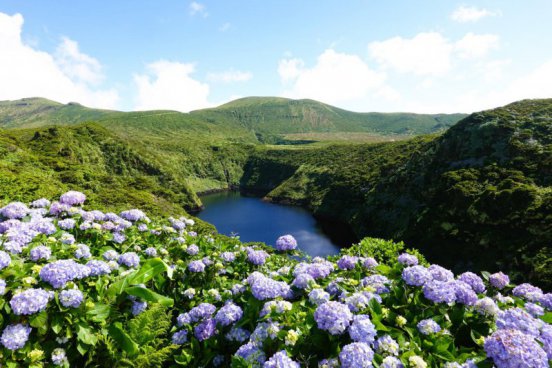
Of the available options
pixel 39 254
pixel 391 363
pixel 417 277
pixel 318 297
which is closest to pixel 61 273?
pixel 39 254

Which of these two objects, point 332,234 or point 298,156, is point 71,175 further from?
point 298,156

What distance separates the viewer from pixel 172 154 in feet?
504

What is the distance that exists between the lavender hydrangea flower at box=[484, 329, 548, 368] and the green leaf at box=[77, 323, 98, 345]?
4.63m

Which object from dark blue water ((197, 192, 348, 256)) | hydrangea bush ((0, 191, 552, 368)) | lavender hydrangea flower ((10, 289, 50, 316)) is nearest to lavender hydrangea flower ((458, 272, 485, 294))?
hydrangea bush ((0, 191, 552, 368))

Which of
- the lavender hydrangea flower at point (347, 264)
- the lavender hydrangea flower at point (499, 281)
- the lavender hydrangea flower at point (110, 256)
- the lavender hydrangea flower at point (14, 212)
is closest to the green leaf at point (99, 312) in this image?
the lavender hydrangea flower at point (110, 256)

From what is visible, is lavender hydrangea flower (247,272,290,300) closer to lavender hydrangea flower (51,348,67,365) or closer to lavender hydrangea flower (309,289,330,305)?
lavender hydrangea flower (309,289,330,305)

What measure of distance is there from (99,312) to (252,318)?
2058mm

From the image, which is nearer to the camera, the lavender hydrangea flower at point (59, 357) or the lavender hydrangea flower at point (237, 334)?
the lavender hydrangea flower at point (59, 357)

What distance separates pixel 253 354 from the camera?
3594mm

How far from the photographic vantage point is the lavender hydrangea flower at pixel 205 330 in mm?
4465

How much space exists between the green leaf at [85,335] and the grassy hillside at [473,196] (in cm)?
4103

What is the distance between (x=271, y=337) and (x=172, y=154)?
524ft

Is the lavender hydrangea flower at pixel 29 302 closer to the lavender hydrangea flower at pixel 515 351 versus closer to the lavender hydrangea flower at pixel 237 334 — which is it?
the lavender hydrangea flower at pixel 237 334

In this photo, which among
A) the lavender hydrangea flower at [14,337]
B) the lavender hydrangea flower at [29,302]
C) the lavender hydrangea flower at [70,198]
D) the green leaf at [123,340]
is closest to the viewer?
the lavender hydrangea flower at [14,337]
